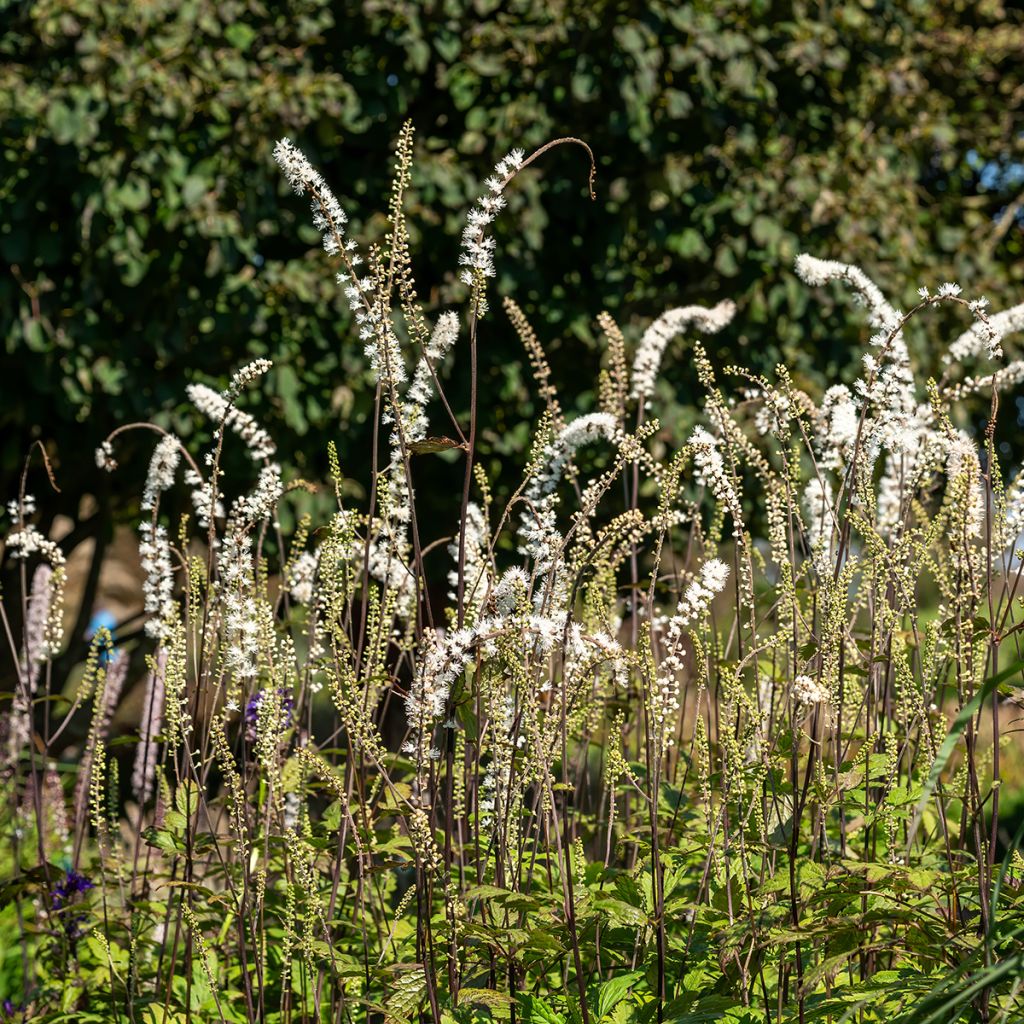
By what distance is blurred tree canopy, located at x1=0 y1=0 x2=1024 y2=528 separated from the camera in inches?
195

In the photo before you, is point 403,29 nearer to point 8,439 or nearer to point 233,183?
point 233,183

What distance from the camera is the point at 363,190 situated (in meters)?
5.29

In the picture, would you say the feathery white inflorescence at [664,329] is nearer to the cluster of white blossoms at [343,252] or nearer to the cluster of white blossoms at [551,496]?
the cluster of white blossoms at [551,496]

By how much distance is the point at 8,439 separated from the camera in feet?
18.3

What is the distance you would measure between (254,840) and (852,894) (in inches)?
43.1

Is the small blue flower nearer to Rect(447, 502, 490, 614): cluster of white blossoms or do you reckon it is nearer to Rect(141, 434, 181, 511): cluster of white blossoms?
Rect(141, 434, 181, 511): cluster of white blossoms

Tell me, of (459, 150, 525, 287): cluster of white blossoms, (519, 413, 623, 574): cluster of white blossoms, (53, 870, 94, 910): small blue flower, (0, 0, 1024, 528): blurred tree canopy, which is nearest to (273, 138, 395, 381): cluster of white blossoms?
(459, 150, 525, 287): cluster of white blossoms

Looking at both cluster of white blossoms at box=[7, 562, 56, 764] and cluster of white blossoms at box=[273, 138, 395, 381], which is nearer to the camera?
cluster of white blossoms at box=[273, 138, 395, 381]

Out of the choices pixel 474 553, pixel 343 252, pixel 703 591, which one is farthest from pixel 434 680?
pixel 474 553

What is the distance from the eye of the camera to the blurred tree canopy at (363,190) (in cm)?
496

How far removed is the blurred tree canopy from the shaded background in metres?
0.01

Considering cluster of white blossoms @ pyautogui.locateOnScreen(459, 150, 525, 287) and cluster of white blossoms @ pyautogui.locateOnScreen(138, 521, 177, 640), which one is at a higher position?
cluster of white blossoms @ pyautogui.locateOnScreen(459, 150, 525, 287)

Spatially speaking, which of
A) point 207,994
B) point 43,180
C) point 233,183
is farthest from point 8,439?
point 207,994

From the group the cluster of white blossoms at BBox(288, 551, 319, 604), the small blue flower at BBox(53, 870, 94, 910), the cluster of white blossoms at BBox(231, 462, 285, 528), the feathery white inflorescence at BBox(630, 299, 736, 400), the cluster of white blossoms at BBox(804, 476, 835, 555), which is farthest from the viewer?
the feathery white inflorescence at BBox(630, 299, 736, 400)
